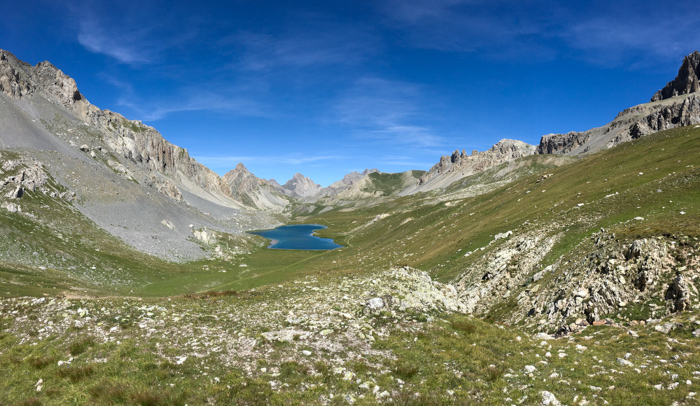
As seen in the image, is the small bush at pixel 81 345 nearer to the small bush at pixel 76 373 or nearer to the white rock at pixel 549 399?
the small bush at pixel 76 373

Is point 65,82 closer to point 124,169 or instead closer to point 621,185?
point 124,169

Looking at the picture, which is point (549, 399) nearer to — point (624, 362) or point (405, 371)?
point (405, 371)

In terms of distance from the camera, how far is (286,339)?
17.1 meters

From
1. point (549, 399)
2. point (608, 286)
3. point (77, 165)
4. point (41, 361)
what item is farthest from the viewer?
point (77, 165)

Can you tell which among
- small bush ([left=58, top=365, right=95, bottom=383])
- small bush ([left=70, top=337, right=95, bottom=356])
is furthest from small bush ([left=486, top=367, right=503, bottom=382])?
small bush ([left=70, top=337, right=95, bottom=356])

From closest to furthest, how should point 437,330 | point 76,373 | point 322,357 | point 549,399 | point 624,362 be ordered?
1. point 549,399
2. point 76,373
3. point 624,362
4. point 322,357
5. point 437,330

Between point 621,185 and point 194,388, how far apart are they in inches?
2404

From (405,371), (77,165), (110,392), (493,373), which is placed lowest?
(493,373)

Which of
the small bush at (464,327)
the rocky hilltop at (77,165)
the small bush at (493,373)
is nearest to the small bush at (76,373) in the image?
the small bush at (493,373)

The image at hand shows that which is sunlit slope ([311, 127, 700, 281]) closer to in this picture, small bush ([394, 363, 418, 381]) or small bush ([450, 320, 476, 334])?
small bush ([450, 320, 476, 334])

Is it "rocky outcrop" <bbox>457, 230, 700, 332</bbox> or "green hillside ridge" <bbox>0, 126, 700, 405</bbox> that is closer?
"green hillside ridge" <bbox>0, 126, 700, 405</bbox>

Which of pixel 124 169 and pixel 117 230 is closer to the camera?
pixel 117 230

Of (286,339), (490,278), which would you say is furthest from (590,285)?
(286,339)

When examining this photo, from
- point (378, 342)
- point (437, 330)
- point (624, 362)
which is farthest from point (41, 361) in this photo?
point (624, 362)
